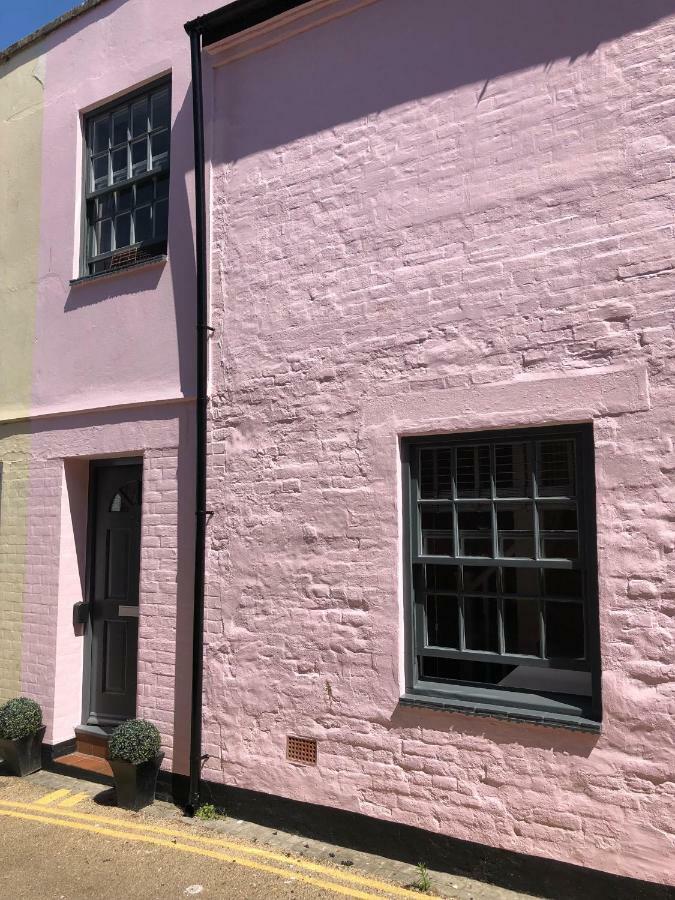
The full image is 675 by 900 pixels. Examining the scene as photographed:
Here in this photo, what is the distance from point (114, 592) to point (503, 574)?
3.81m

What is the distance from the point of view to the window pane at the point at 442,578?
4.75m

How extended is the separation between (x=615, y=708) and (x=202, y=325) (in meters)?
3.95

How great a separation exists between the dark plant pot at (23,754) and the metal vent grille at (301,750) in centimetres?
269

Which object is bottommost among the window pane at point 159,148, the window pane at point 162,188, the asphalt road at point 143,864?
the asphalt road at point 143,864

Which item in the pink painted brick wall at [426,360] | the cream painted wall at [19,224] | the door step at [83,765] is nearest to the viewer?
the pink painted brick wall at [426,360]

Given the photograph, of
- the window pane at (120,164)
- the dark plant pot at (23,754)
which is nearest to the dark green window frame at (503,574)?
the dark plant pot at (23,754)

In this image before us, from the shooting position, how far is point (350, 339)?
5.16m

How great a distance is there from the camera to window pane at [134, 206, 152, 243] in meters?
6.72

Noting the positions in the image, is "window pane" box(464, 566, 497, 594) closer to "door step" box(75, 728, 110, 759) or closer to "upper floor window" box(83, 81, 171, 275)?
"door step" box(75, 728, 110, 759)

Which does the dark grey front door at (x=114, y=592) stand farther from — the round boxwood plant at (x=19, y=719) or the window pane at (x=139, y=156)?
the window pane at (x=139, y=156)

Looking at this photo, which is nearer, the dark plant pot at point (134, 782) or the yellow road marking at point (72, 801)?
the dark plant pot at point (134, 782)

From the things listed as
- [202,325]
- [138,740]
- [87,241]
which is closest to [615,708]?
[138,740]

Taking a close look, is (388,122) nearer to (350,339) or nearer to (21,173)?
(350,339)

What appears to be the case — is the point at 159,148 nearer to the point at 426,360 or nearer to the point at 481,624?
the point at 426,360
